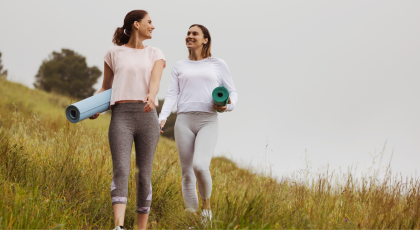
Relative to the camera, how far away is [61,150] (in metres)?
4.61

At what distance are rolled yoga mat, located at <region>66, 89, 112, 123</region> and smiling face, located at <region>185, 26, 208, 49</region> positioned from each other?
122 cm

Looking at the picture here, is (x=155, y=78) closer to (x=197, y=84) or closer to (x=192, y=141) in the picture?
(x=197, y=84)

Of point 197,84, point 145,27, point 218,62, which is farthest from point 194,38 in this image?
point 145,27

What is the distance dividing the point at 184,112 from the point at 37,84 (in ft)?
120

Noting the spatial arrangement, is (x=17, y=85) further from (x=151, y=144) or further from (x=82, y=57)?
(x=151, y=144)

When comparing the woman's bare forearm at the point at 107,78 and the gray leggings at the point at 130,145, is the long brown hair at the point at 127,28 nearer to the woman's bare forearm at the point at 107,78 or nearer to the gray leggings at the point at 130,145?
the woman's bare forearm at the point at 107,78

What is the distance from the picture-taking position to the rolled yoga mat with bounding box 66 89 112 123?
121 inches

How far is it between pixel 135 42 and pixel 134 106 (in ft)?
2.41

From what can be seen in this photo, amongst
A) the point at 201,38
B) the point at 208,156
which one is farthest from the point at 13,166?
the point at 201,38

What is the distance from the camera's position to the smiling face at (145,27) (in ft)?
10.9

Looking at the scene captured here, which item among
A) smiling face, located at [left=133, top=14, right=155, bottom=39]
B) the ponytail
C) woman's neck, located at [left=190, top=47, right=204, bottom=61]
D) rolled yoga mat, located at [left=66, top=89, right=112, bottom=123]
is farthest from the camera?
woman's neck, located at [left=190, top=47, right=204, bottom=61]

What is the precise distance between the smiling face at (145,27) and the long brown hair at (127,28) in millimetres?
46

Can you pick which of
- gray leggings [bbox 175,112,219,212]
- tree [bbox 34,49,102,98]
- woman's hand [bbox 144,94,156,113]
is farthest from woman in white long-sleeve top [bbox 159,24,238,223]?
tree [bbox 34,49,102,98]

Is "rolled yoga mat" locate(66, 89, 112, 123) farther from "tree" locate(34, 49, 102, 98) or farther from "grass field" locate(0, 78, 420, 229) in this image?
"tree" locate(34, 49, 102, 98)
